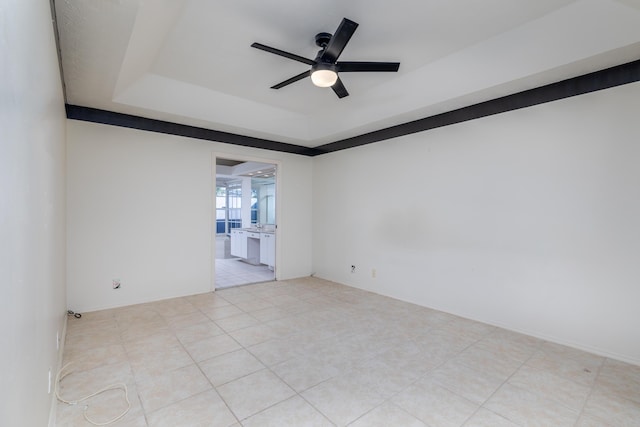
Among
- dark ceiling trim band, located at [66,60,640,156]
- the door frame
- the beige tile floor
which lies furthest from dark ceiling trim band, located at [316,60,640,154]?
the beige tile floor

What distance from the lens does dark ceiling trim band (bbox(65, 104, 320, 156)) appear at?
139 inches

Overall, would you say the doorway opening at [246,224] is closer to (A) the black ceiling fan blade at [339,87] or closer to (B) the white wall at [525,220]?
(B) the white wall at [525,220]

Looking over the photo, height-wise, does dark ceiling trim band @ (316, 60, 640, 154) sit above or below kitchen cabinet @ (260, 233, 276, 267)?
above

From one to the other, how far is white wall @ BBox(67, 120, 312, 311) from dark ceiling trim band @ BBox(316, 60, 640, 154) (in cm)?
261

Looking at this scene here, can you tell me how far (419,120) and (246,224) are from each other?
24.5ft

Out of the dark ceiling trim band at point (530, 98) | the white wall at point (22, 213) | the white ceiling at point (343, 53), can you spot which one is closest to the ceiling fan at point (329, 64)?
the white ceiling at point (343, 53)

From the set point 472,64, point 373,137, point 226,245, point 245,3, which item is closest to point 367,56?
point 472,64

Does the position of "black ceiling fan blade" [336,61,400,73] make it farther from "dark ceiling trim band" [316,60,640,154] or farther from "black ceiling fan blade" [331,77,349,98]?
"dark ceiling trim band" [316,60,640,154]

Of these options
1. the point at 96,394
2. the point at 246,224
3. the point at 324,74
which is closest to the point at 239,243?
the point at 246,224

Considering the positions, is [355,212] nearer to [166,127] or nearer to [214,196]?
[214,196]

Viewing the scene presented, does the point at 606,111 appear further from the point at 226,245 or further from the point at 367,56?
the point at 226,245

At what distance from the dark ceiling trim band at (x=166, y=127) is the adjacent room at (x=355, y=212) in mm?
31

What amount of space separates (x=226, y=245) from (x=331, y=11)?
8109mm

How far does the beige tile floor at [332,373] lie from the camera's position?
1893 millimetres
